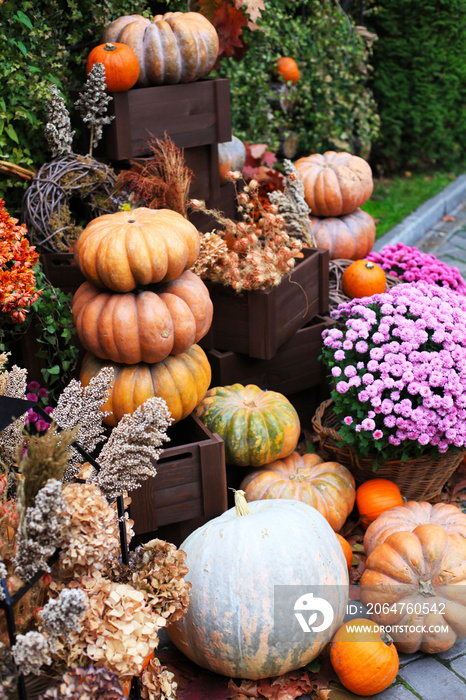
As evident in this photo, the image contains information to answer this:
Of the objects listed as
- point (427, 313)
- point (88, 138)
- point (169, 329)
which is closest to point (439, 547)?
point (427, 313)

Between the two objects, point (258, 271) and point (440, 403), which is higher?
point (258, 271)

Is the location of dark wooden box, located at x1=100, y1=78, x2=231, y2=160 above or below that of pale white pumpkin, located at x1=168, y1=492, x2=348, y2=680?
above

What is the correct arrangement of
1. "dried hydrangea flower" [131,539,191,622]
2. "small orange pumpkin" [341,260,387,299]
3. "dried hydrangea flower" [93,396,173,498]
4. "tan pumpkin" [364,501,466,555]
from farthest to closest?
"small orange pumpkin" [341,260,387,299]
"tan pumpkin" [364,501,466,555]
"dried hydrangea flower" [131,539,191,622]
"dried hydrangea flower" [93,396,173,498]

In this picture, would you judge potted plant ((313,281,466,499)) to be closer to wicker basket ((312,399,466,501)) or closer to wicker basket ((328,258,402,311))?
wicker basket ((312,399,466,501))

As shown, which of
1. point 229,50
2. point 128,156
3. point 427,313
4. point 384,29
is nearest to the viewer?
point 427,313

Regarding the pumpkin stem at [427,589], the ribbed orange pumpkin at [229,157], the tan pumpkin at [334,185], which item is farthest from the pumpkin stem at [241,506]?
the tan pumpkin at [334,185]

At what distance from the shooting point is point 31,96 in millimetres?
3414

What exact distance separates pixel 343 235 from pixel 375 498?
7.20 feet

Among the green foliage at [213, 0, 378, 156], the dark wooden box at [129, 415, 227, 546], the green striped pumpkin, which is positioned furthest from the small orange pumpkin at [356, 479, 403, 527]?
the green foliage at [213, 0, 378, 156]

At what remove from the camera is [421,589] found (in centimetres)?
262

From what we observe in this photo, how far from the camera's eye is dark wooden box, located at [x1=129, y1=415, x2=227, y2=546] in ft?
9.03

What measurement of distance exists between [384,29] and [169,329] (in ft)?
21.7

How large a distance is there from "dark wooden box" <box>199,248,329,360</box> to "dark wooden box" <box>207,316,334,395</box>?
0.07 metres

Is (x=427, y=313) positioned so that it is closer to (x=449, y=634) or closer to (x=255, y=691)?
(x=449, y=634)
